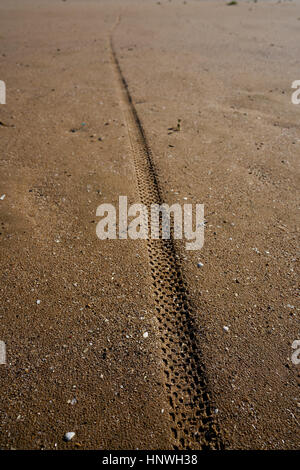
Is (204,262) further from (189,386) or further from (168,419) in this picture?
(168,419)

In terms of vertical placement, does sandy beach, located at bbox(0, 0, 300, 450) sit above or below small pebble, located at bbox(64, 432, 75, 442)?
above

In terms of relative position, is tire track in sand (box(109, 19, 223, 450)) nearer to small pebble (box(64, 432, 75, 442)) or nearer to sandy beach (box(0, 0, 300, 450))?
sandy beach (box(0, 0, 300, 450))

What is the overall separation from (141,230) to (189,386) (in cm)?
214

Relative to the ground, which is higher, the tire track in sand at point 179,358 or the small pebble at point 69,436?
the tire track in sand at point 179,358

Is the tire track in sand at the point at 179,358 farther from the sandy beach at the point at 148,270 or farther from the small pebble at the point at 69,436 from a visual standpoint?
the small pebble at the point at 69,436

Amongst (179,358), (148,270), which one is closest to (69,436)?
(179,358)

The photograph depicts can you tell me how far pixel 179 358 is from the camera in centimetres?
294

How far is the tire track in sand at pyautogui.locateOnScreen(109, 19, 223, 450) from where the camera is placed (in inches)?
A: 99.3

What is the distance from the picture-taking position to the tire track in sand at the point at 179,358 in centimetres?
252

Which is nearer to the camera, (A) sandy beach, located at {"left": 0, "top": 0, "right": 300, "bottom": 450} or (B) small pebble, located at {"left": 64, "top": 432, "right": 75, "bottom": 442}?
(B) small pebble, located at {"left": 64, "top": 432, "right": 75, "bottom": 442}

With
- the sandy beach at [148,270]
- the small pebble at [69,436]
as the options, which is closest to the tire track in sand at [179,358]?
the sandy beach at [148,270]

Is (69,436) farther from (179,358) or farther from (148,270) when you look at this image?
(148,270)

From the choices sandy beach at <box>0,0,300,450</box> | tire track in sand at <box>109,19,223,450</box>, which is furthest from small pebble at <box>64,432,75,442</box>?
tire track in sand at <box>109,19,223,450</box>
